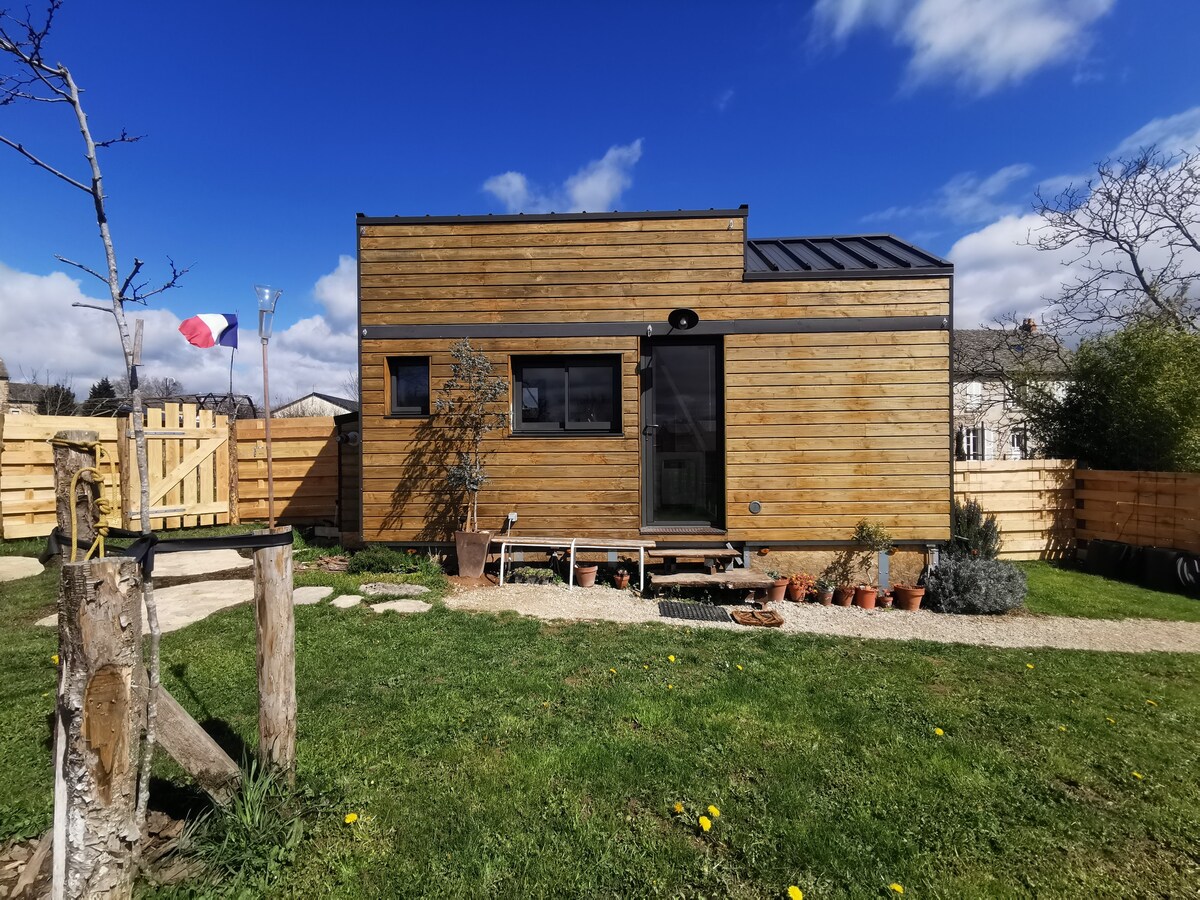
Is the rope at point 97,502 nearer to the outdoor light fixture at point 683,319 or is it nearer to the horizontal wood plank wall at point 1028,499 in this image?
the outdoor light fixture at point 683,319

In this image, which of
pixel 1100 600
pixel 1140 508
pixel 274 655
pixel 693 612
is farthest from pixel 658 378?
pixel 1140 508

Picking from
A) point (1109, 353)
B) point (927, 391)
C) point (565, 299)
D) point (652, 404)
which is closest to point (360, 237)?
point (565, 299)

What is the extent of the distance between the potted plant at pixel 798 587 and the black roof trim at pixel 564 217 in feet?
15.8

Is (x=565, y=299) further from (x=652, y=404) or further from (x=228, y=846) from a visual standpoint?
(x=228, y=846)

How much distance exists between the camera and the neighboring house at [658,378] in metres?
6.57

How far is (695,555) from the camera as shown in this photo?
661cm

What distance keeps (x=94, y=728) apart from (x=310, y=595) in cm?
425

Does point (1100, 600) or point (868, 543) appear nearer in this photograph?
point (1100, 600)

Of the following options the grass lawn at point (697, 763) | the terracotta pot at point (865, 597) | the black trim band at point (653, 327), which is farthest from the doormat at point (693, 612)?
the black trim band at point (653, 327)

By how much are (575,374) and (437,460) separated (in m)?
2.23

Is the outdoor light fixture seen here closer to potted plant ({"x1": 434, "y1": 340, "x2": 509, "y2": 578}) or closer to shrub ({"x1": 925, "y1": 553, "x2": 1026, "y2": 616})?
potted plant ({"x1": 434, "y1": 340, "x2": 509, "y2": 578})

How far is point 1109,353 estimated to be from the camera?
8930 millimetres

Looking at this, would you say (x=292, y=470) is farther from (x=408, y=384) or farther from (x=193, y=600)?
(x=193, y=600)

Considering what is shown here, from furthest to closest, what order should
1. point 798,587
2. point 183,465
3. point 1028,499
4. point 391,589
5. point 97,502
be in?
point 183,465
point 1028,499
point 798,587
point 391,589
point 97,502
